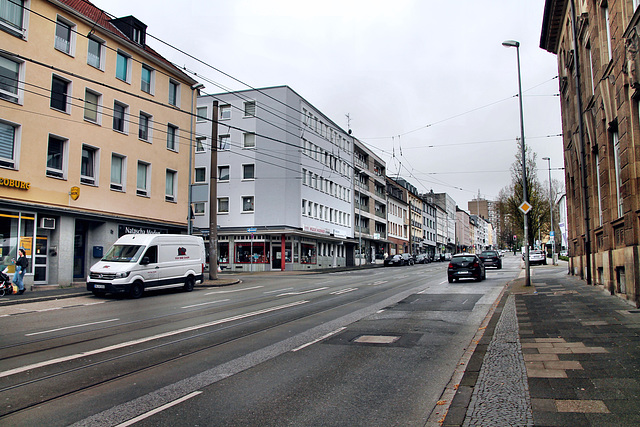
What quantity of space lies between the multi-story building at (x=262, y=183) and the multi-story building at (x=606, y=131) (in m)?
24.7

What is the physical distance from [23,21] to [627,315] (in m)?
24.2

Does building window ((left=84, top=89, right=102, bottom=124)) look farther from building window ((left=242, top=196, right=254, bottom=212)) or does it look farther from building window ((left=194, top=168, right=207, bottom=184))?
building window ((left=194, top=168, right=207, bottom=184))

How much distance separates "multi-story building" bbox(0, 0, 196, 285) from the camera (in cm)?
2058

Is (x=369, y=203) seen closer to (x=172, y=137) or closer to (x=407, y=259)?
(x=407, y=259)

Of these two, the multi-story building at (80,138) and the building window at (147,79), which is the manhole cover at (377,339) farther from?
the building window at (147,79)

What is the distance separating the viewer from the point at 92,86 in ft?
81.0

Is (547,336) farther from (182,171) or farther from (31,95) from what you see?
(182,171)

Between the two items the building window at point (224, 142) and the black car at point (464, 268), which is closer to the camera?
the black car at point (464, 268)

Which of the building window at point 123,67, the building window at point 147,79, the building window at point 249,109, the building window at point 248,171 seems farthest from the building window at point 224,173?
the building window at point 123,67

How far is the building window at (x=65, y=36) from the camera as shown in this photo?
23.0 meters

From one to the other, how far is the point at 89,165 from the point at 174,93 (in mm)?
8591

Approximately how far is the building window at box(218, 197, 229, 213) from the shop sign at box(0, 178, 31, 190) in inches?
991

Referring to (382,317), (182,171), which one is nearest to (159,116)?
(182,171)

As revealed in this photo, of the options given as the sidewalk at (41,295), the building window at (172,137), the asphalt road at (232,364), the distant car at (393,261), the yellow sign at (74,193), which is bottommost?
the asphalt road at (232,364)
